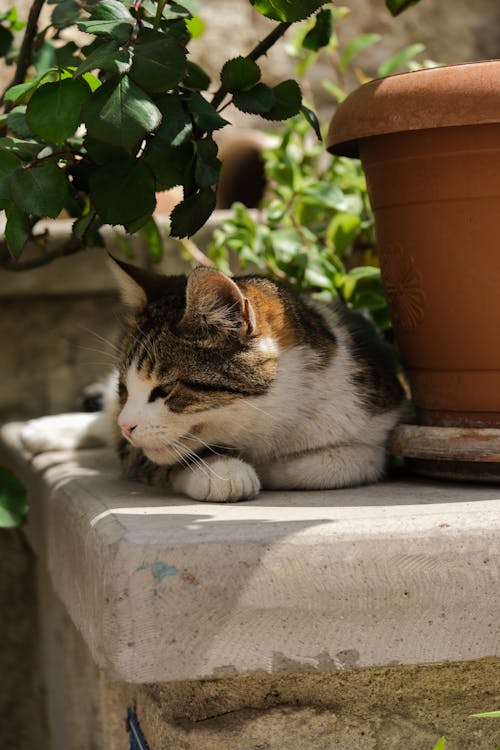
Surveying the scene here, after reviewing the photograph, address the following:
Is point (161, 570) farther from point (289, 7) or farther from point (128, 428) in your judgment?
point (289, 7)

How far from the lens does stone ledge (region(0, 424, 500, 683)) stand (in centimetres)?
120

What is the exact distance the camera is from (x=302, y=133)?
9.02ft

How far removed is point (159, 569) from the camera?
1.20 m

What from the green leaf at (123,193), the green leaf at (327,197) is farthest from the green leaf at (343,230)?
the green leaf at (123,193)

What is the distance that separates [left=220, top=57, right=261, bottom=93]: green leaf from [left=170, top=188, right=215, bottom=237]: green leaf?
0.56ft

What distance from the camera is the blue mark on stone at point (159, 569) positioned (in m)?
1.20

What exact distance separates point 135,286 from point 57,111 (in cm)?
58

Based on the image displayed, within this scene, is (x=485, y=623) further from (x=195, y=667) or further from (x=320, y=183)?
(x=320, y=183)

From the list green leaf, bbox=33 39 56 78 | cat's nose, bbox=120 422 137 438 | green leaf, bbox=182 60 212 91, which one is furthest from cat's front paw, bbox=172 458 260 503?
green leaf, bbox=33 39 56 78

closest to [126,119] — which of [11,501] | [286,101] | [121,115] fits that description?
[121,115]

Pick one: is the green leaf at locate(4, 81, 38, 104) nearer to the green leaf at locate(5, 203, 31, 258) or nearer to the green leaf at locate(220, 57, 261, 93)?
the green leaf at locate(5, 203, 31, 258)

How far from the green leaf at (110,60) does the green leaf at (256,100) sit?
25cm

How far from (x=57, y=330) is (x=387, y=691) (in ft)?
5.27

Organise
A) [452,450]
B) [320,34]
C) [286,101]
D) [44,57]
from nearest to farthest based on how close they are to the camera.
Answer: [286,101] < [452,450] < [320,34] < [44,57]
